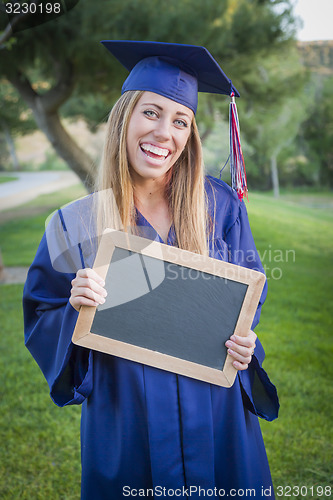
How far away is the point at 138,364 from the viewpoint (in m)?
1.54

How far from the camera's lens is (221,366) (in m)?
1.46

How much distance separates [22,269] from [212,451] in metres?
7.32

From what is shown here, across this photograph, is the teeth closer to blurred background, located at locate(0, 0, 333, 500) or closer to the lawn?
blurred background, located at locate(0, 0, 333, 500)

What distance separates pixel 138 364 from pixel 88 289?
0.34 m

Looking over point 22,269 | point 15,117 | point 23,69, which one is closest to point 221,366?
point 22,269

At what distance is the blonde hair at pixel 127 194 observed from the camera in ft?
5.23

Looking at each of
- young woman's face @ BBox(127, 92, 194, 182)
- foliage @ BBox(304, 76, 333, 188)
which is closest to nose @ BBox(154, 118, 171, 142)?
young woman's face @ BBox(127, 92, 194, 182)

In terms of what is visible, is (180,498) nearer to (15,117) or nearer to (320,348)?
(320,348)

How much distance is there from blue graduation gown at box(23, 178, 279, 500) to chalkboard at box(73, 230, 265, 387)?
0.39 feet

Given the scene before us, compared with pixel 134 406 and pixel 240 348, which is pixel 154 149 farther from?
pixel 134 406

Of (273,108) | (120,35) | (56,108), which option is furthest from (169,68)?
(273,108)

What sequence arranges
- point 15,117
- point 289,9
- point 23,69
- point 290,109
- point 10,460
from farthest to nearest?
1. point 290,109
2. point 15,117
3. point 23,69
4. point 289,9
5. point 10,460

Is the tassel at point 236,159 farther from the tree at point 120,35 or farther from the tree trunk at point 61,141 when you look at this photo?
the tree trunk at point 61,141

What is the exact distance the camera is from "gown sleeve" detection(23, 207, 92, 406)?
5.05 ft
